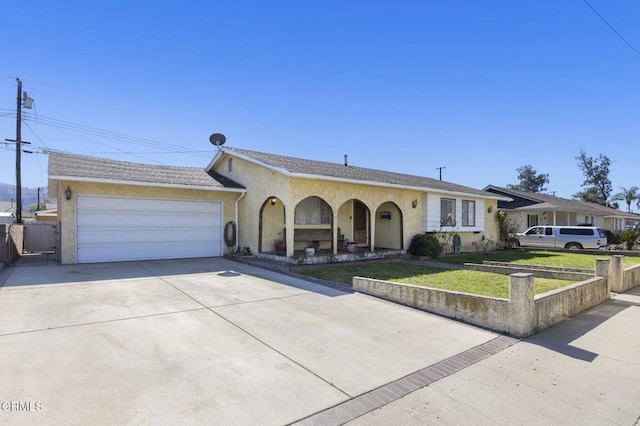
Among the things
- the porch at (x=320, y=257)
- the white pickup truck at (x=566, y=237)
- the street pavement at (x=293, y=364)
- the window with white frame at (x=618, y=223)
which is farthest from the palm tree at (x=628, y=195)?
the street pavement at (x=293, y=364)

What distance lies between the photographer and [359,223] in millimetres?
15820

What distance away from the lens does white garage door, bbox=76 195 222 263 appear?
11.0m

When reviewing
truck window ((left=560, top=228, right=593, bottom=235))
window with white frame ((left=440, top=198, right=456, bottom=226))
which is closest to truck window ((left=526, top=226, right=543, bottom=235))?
truck window ((left=560, top=228, right=593, bottom=235))

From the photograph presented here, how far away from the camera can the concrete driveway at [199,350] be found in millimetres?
2883

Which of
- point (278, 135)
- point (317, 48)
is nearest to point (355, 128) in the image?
point (278, 135)

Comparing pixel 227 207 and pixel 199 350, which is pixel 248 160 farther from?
pixel 199 350

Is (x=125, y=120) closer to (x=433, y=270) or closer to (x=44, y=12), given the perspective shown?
(x=44, y=12)

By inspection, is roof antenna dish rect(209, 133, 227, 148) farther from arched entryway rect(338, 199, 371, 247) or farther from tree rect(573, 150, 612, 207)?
tree rect(573, 150, 612, 207)

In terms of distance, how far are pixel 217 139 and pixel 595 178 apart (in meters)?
57.7

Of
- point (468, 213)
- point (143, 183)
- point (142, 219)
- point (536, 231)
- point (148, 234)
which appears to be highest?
point (143, 183)

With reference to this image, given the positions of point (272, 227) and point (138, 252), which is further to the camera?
point (272, 227)

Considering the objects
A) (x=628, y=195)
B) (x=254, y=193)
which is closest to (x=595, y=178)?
(x=628, y=195)

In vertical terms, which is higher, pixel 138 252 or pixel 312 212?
pixel 312 212

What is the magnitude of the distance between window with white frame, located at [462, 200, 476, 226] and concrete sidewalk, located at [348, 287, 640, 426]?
478 inches
